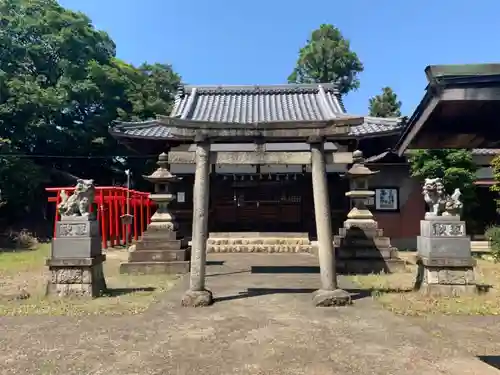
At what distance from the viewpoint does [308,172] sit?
1498cm

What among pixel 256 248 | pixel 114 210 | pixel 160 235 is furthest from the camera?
pixel 114 210

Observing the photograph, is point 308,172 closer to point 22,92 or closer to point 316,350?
point 316,350

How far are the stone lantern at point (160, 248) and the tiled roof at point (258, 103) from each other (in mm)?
2709

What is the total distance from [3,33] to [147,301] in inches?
846

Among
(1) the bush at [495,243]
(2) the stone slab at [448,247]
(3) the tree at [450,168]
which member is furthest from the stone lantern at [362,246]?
(3) the tree at [450,168]

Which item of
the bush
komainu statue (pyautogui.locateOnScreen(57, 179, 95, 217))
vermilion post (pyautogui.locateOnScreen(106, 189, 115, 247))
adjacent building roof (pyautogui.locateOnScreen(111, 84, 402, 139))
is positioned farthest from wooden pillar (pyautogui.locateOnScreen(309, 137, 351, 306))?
vermilion post (pyautogui.locateOnScreen(106, 189, 115, 247))

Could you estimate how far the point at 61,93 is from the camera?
22.1 m

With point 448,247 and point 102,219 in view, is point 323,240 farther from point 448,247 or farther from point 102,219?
point 102,219

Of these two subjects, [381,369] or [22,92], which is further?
[22,92]

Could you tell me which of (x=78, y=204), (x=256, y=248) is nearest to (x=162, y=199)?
(x=78, y=204)

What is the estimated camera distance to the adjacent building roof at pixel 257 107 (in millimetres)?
12759

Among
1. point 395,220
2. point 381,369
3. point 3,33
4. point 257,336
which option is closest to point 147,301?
point 257,336

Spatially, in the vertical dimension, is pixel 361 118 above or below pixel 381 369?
above

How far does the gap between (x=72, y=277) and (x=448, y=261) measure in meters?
6.70
